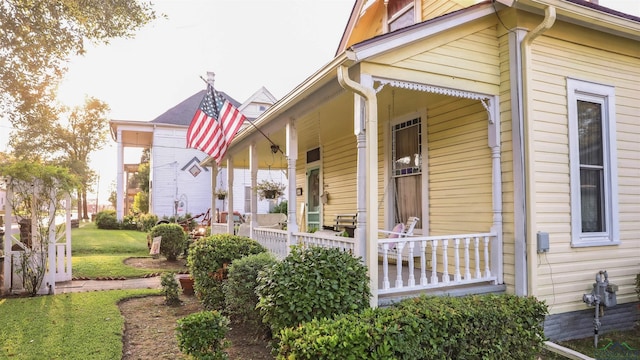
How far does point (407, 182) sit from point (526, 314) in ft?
10.7

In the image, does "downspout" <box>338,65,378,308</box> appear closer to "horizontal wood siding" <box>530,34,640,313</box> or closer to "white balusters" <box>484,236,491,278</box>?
"white balusters" <box>484,236,491,278</box>

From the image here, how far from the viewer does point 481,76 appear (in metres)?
5.19

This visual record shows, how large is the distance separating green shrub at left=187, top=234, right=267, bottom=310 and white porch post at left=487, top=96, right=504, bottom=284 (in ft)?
12.2

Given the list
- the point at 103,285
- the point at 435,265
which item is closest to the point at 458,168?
the point at 435,265

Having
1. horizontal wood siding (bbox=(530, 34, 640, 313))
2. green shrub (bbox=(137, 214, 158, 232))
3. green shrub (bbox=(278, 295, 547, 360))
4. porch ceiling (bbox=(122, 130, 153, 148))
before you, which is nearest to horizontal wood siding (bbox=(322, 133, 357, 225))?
horizontal wood siding (bbox=(530, 34, 640, 313))

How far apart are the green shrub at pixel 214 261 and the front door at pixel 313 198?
13.1 ft

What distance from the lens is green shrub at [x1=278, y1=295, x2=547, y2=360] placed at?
325cm

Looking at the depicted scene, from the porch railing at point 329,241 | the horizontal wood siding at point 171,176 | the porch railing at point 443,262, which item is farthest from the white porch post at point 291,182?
the horizontal wood siding at point 171,176

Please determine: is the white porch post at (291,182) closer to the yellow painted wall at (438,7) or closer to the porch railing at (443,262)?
the porch railing at (443,262)

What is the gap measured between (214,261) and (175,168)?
17.7 m

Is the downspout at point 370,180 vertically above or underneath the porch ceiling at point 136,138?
underneath

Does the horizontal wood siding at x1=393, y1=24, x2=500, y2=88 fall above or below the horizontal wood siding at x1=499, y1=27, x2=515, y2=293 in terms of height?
above

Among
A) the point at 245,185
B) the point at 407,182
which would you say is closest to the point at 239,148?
the point at 407,182

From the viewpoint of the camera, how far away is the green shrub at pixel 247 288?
5168mm
